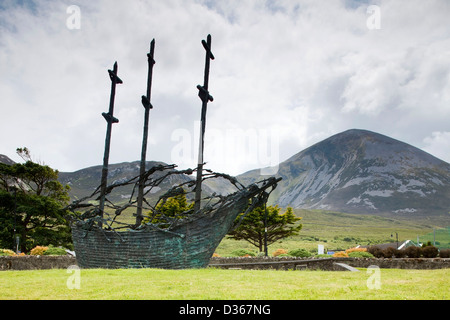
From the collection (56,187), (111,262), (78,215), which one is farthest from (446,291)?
(56,187)

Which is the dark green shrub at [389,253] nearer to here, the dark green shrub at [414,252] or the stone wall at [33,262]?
the dark green shrub at [414,252]

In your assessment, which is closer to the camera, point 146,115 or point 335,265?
point 335,265

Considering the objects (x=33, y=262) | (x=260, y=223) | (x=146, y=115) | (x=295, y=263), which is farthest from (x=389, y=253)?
(x=33, y=262)

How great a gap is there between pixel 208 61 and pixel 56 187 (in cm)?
2437

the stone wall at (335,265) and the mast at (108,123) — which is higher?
the mast at (108,123)

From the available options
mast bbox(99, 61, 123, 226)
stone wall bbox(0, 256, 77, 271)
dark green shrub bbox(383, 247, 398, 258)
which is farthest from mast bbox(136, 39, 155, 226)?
dark green shrub bbox(383, 247, 398, 258)

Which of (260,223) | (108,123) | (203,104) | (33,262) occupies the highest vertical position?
(203,104)

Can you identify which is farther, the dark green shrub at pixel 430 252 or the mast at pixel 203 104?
the dark green shrub at pixel 430 252

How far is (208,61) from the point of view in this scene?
19.2 m

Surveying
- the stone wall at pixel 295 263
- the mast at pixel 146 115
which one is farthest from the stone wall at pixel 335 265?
the mast at pixel 146 115

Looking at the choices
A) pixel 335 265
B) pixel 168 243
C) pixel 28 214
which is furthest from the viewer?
pixel 28 214

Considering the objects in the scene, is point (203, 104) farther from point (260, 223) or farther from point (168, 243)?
point (260, 223)

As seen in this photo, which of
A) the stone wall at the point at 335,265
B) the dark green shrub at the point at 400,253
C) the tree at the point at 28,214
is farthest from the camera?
the tree at the point at 28,214

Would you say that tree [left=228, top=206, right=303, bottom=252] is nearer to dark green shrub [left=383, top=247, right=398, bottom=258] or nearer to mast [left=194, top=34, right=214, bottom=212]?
dark green shrub [left=383, top=247, right=398, bottom=258]
